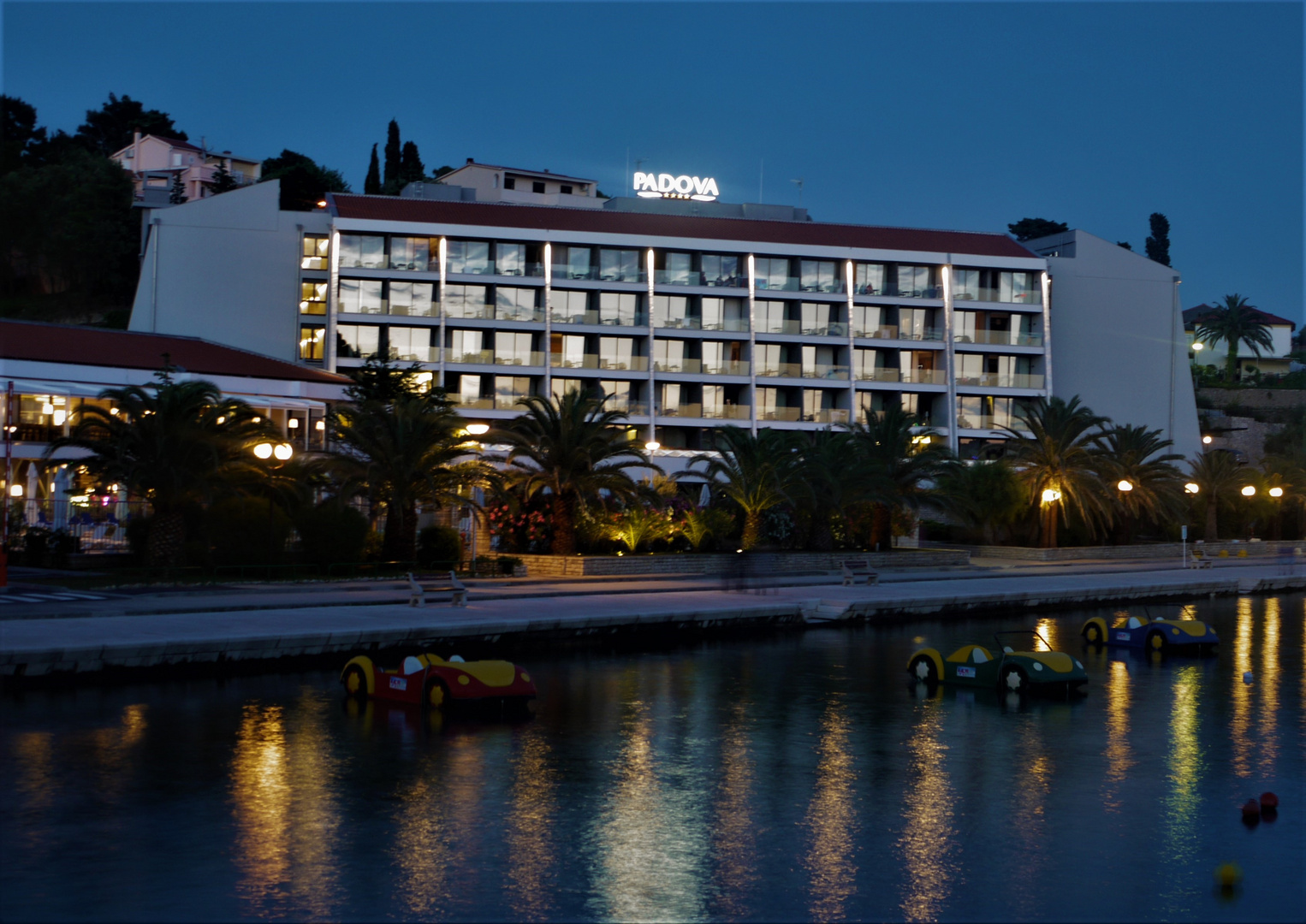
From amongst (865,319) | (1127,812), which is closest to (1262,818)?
(1127,812)

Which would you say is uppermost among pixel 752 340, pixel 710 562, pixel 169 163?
pixel 169 163

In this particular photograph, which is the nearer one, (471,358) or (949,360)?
(471,358)

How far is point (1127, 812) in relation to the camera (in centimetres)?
1393

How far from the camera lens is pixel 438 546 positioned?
4000cm

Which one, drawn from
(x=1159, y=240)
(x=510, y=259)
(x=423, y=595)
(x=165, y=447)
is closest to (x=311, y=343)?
(x=510, y=259)

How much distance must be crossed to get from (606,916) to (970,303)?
3132 inches

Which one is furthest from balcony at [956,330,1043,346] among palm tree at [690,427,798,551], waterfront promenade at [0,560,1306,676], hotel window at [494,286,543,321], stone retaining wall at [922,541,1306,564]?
palm tree at [690,427,798,551]

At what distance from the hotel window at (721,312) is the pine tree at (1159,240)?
326 feet

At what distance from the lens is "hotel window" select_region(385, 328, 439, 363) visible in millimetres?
76250

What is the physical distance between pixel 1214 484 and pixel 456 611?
49.7 m

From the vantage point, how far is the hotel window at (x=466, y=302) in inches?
3061

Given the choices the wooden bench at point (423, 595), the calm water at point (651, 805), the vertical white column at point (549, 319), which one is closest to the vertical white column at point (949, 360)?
the vertical white column at point (549, 319)

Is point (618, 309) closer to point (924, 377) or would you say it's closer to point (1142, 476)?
point (924, 377)

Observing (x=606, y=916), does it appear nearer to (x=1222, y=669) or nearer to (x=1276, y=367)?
(x=1222, y=669)
